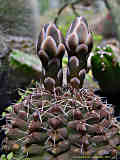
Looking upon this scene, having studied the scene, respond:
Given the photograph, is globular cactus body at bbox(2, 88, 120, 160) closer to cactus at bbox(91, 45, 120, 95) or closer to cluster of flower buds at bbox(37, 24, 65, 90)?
cluster of flower buds at bbox(37, 24, 65, 90)

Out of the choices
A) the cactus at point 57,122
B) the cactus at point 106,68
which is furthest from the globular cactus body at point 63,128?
the cactus at point 106,68

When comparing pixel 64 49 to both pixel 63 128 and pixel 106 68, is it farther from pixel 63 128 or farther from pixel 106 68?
pixel 106 68

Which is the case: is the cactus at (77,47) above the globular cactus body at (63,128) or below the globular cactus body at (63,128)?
above

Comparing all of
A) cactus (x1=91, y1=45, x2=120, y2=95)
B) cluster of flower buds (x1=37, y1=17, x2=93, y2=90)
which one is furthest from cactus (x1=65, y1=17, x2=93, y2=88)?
cactus (x1=91, y1=45, x2=120, y2=95)

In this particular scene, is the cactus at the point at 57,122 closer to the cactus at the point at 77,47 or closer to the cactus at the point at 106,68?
the cactus at the point at 77,47

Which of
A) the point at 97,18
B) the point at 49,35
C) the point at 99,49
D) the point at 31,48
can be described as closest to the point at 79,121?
the point at 49,35

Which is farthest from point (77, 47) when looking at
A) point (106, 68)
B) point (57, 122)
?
point (106, 68)
